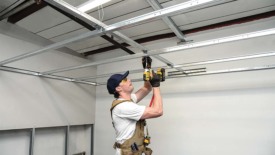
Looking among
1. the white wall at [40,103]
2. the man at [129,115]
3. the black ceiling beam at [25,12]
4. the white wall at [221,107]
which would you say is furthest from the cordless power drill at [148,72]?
the white wall at [40,103]

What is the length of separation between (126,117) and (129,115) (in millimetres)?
41

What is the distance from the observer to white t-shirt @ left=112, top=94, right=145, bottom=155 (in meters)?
1.65

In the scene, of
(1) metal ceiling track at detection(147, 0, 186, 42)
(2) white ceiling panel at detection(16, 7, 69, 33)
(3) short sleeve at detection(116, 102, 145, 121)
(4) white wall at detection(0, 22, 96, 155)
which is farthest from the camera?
(4) white wall at detection(0, 22, 96, 155)

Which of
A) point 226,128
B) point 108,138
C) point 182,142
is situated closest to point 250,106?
point 226,128

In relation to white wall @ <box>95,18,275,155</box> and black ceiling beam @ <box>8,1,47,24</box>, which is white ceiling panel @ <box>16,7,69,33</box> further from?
white wall @ <box>95,18,275,155</box>

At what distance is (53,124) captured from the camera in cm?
271

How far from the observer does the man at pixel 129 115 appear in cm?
165

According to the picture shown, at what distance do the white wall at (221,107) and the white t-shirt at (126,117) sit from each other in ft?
3.52

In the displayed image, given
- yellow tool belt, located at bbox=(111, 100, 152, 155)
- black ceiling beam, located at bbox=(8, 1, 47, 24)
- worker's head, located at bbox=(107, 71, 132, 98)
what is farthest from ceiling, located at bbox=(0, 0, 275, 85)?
yellow tool belt, located at bbox=(111, 100, 152, 155)

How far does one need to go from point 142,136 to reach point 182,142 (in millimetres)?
984

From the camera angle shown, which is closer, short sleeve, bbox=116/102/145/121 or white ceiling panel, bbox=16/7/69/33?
short sleeve, bbox=116/102/145/121

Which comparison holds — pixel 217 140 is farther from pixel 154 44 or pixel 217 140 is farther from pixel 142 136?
pixel 154 44

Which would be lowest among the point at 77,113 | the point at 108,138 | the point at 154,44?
the point at 108,138

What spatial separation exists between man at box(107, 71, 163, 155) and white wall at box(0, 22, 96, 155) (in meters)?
1.24
